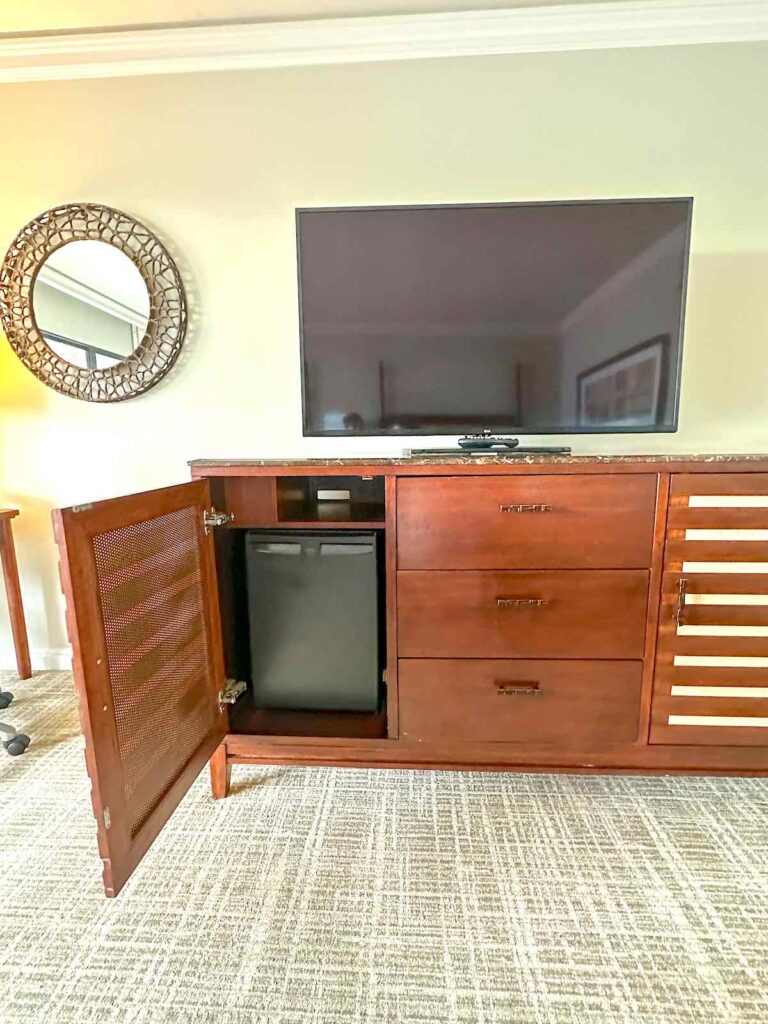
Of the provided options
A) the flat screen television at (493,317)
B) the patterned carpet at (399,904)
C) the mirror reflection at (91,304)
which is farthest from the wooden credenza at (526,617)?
the mirror reflection at (91,304)

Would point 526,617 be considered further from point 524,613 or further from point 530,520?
point 530,520

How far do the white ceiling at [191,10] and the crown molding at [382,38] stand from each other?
0.07ft

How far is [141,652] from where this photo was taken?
1.17 m

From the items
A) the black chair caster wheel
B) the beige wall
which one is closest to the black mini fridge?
the beige wall

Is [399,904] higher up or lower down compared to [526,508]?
lower down

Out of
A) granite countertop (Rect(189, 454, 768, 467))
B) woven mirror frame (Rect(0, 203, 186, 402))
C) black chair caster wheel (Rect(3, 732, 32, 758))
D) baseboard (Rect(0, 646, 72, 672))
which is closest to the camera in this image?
granite countertop (Rect(189, 454, 768, 467))

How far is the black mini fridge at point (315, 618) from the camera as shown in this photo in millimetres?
1553

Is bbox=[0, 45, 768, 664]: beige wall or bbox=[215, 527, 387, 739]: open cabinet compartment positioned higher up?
bbox=[0, 45, 768, 664]: beige wall

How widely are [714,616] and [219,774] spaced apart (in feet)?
4.86

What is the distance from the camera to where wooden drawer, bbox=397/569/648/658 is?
142 cm

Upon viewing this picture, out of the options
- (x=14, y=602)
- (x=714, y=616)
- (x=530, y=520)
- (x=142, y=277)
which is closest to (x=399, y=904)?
(x=530, y=520)

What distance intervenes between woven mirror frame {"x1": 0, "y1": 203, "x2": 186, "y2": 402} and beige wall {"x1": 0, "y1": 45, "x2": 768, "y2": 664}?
0.07m

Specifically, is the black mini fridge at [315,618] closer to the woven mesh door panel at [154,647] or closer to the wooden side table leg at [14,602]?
the woven mesh door panel at [154,647]

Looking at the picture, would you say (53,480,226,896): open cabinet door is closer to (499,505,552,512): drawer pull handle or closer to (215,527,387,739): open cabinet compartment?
(215,527,387,739): open cabinet compartment
